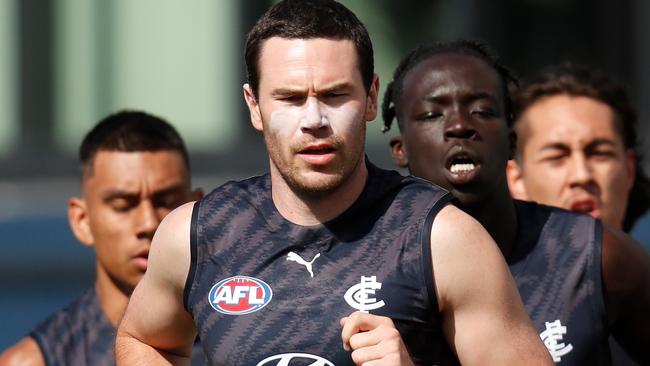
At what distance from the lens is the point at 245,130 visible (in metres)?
7.57

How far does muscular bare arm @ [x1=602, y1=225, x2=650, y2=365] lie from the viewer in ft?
13.3

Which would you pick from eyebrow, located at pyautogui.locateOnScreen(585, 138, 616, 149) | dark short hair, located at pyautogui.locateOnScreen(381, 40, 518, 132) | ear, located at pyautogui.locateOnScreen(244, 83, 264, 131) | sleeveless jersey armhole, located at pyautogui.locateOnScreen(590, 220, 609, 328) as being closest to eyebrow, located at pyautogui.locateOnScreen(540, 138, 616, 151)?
eyebrow, located at pyautogui.locateOnScreen(585, 138, 616, 149)

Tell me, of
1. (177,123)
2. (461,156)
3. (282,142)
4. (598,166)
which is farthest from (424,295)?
(177,123)

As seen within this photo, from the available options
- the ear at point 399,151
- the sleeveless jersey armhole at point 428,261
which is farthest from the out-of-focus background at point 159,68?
the sleeveless jersey armhole at point 428,261

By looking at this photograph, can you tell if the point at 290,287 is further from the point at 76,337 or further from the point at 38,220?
the point at 38,220

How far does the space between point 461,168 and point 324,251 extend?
86 centimetres

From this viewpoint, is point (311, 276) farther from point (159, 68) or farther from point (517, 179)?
point (159, 68)

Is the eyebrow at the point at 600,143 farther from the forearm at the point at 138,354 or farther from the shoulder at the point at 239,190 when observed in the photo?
the forearm at the point at 138,354

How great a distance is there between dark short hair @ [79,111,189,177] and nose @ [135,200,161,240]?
23cm

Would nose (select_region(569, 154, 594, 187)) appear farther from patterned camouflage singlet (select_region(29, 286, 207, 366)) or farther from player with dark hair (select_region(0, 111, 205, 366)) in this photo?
patterned camouflage singlet (select_region(29, 286, 207, 366))

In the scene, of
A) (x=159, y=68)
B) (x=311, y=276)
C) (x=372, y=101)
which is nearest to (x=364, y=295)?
(x=311, y=276)

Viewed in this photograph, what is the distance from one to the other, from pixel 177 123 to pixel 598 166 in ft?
9.53

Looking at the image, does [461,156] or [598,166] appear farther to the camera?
[598,166]

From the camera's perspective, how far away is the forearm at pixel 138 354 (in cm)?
369
